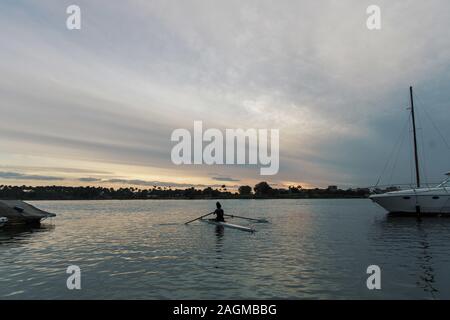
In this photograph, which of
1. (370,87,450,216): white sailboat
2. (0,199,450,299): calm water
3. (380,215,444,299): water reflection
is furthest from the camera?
(370,87,450,216): white sailboat

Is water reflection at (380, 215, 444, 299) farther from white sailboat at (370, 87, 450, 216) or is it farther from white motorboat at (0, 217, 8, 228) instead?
white motorboat at (0, 217, 8, 228)

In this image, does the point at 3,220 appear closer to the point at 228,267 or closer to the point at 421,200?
the point at 228,267

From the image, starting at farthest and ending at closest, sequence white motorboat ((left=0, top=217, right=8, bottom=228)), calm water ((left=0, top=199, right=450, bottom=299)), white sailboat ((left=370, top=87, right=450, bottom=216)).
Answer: white sailboat ((left=370, top=87, right=450, bottom=216)) < white motorboat ((left=0, top=217, right=8, bottom=228)) < calm water ((left=0, top=199, right=450, bottom=299))

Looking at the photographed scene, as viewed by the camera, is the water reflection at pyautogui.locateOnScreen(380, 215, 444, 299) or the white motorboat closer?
the water reflection at pyautogui.locateOnScreen(380, 215, 444, 299)

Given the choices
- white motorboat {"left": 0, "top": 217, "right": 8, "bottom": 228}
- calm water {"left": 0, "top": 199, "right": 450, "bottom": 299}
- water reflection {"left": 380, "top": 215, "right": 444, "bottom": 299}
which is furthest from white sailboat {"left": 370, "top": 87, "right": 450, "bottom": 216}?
white motorboat {"left": 0, "top": 217, "right": 8, "bottom": 228}

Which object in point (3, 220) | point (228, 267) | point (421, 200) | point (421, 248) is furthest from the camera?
point (421, 200)

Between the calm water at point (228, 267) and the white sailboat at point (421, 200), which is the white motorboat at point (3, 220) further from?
the white sailboat at point (421, 200)

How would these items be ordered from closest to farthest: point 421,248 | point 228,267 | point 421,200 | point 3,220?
point 228,267 < point 421,248 < point 3,220 < point 421,200

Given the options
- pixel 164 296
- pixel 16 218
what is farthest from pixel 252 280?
pixel 16 218

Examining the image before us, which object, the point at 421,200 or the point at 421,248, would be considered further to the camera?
the point at 421,200

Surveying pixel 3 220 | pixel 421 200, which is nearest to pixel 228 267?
pixel 3 220

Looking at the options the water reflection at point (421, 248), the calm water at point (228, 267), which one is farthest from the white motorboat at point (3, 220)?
the water reflection at point (421, 248)

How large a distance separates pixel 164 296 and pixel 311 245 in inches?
713

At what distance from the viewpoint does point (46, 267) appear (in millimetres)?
21172
